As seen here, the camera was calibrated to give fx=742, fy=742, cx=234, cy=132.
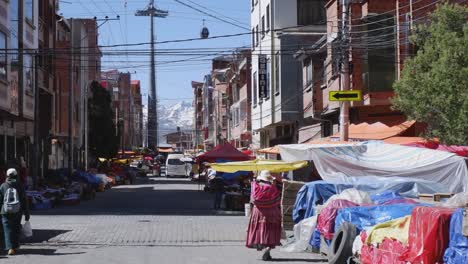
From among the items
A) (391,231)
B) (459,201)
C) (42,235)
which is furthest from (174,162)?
(391,231)

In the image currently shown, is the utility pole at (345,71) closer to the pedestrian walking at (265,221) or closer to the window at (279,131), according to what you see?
the pedestrian walking at (265,221)

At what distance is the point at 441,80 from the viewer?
18000 millimetres

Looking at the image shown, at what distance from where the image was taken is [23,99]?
115ft

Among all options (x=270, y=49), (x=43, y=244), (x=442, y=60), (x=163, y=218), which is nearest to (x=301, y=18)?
(x=270, y=49)

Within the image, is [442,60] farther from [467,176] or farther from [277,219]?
[277,219]

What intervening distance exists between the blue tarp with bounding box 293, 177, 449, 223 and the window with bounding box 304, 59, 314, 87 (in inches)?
827

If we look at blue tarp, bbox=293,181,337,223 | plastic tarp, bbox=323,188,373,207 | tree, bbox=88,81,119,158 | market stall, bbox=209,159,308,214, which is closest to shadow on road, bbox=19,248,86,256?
blue tarp, bbox=293,181,337,223

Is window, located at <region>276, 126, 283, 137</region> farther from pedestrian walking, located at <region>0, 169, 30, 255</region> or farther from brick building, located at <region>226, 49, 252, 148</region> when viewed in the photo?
pedestrian walking, located at <region>0, 169, 30, 255</region>

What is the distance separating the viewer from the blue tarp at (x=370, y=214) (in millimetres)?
11016

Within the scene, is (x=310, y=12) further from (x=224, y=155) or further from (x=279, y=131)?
(x=224, y=155)

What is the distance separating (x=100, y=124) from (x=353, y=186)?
5296 cm

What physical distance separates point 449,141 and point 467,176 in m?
0.98

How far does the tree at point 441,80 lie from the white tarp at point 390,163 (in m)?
0.66

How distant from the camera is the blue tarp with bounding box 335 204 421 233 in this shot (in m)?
11.0
